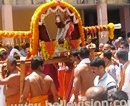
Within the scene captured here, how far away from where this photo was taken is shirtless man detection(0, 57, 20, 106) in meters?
5.27

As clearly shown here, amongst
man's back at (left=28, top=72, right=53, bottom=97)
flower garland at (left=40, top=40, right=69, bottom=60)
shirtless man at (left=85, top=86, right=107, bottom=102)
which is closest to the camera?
shirtless man at (left=85, top=86, right=107, bottom=102)

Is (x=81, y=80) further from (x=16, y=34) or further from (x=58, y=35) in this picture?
(x=16, y=34)

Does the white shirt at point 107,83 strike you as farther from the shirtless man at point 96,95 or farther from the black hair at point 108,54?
the black hair at point 108,54

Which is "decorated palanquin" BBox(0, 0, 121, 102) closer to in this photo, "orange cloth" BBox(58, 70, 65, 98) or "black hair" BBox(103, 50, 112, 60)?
"orange cloth" BBox(58, 70, 65, 98)

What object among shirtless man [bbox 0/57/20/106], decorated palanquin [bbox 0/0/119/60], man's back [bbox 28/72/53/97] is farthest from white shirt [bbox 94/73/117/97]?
decorated palanquin [bbox 0/0/119/60]

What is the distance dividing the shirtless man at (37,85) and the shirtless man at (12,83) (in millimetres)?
366

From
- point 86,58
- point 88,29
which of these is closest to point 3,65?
point 86,58

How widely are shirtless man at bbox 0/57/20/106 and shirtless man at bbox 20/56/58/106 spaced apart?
0.37 metres

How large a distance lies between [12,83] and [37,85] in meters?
0.58

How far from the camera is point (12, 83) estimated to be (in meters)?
5.33

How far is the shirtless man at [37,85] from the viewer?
4.94 m

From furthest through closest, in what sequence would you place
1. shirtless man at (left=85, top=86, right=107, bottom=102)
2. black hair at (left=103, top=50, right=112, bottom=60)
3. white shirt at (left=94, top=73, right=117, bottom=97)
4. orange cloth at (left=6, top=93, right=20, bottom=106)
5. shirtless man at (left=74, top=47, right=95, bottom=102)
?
black hair at (left=103, top=50, right=112, bottom=60) → orange cloth at (left=6, top=93, right=20, bottom=106) → shirtless man at (left=74, top=47, right=95, bottom=102) → white shirt at (left=94, top=73, right=117, bottom=97) → shirtless man at (left=85, top=86, right=107, bottom=102)

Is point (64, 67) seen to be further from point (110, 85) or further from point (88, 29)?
point (110, 85)

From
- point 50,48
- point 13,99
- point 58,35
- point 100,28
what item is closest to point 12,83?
point 13,99
